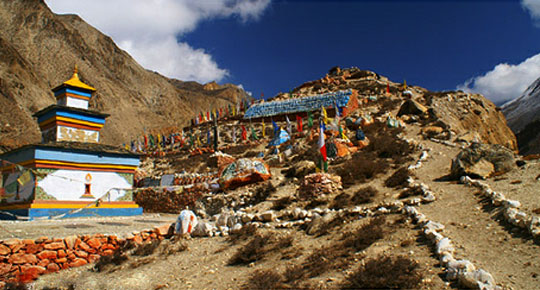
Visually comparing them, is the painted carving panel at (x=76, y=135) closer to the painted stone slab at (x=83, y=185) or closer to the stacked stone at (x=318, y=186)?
the painted stone slab at (x=83, y=185)

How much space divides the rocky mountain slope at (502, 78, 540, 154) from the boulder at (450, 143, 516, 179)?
3309cm

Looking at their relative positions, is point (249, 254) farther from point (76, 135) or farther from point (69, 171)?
point (76, 135)

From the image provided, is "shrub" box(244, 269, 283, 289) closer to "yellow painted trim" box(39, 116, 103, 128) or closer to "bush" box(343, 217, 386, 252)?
"bush" box(343, 217, 386, 252)

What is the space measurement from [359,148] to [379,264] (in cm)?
1451

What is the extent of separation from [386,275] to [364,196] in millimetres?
5801

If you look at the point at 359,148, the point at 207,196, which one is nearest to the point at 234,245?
the point at 207,196

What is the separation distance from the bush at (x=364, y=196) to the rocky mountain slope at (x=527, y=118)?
35946 mm

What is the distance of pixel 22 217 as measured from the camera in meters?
14.2

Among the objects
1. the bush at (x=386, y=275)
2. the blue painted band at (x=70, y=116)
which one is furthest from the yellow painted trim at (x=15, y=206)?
the bush at (x=386, y=275)

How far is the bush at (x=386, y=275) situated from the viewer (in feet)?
17.1

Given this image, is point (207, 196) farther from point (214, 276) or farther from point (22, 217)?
point (214, 276)

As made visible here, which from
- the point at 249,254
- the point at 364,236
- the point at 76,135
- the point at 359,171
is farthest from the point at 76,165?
the point at 364,236

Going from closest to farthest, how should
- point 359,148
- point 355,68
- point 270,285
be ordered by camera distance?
point 270,285 → point 359,148 → point 355,68

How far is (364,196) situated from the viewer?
11086mm
